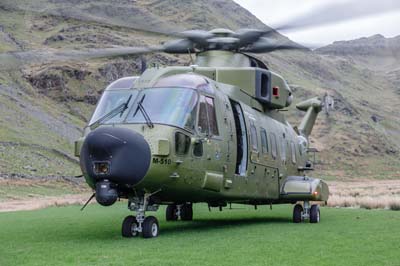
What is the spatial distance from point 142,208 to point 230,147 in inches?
135

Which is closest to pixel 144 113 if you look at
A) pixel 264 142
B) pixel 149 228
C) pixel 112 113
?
pixel 112 113

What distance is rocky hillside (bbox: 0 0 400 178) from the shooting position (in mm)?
72438

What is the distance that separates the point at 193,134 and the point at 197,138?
14 centimetres

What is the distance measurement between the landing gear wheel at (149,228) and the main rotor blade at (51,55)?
12.6 feet

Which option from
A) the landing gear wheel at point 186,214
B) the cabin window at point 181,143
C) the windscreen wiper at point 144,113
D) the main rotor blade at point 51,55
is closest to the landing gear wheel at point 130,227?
the cabin window at point 181,143

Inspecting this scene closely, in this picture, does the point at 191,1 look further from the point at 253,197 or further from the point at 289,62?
the point at 253,197

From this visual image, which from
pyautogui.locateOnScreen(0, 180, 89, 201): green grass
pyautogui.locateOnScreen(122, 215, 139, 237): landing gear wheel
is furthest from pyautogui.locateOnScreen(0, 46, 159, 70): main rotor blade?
pyautogui.locateOnScreen(0, 180, 89, 201): green grass

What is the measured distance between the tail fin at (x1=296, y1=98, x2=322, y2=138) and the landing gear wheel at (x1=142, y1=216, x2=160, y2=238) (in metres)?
11.8

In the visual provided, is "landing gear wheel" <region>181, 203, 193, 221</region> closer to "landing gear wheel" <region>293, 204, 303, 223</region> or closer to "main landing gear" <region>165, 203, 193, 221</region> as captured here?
"main landing gear" <region>165, 203, 193, 221</region>

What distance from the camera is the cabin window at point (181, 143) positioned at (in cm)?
1396

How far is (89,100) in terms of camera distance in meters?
101

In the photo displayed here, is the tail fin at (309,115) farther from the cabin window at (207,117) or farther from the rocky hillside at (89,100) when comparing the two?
the rocky hillside at (89,100)

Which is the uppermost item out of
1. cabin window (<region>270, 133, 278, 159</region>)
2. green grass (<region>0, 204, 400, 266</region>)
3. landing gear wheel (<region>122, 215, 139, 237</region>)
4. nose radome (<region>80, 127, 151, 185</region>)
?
cabin window (<region>270, 133, 278, 159</region>)

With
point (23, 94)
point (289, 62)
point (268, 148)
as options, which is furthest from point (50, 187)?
point (289, 62)
